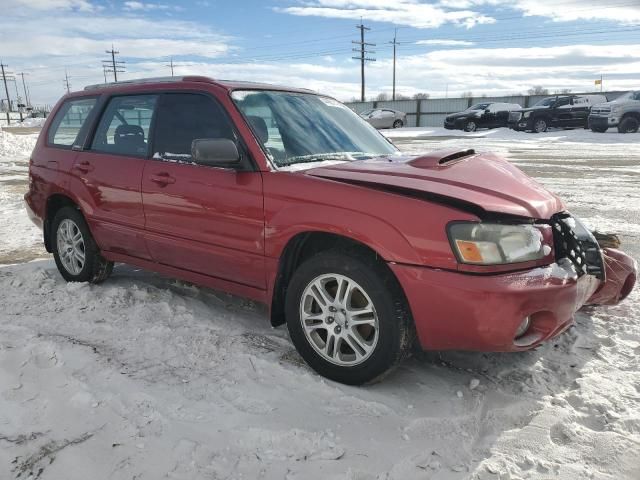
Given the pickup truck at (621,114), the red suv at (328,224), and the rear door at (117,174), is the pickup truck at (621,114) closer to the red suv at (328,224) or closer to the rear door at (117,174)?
the red suv at (328,224)

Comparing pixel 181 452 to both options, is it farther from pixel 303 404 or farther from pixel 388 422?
pixel 388 422

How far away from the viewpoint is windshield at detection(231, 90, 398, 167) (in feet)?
11.0

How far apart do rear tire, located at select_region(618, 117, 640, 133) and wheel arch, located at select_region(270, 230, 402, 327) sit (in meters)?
22.3

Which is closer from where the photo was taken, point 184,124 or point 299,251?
point 299,251

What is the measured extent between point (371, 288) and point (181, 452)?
1.19 metres

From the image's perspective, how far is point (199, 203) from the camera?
11.1ft

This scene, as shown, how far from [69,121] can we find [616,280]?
4.64 m

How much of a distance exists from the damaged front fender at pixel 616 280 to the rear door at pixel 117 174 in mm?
3296

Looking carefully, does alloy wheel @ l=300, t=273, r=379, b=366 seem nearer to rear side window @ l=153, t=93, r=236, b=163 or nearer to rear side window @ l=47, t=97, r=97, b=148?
rear side window @ l=153, t=93, r=236, b=163

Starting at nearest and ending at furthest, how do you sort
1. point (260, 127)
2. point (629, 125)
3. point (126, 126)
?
point (260, 127)
point (126, 126)
point (629, 125)

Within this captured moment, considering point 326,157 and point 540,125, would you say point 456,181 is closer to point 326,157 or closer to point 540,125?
point 326,157

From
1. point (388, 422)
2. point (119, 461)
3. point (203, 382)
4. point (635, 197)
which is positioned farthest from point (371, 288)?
point (635, 197)

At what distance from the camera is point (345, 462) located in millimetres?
2268

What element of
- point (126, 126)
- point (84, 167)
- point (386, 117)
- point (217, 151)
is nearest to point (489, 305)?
point (217, 151)
